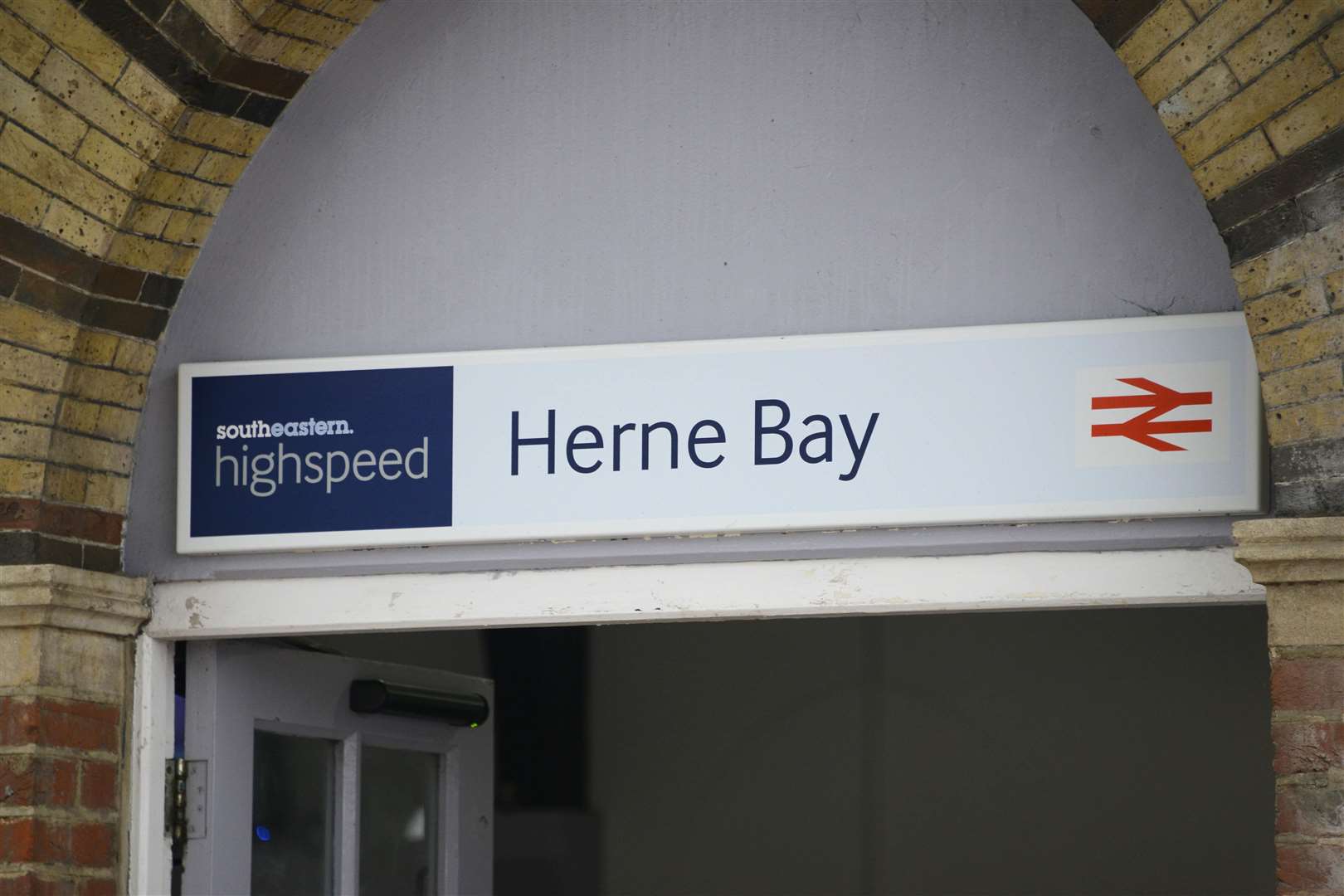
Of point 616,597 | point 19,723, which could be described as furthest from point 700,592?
point 19,723

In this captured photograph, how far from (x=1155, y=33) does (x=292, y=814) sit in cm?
266

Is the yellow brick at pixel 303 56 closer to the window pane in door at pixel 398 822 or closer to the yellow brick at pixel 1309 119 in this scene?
the window pane in door at pixel 398 822

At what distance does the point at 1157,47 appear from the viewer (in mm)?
3350

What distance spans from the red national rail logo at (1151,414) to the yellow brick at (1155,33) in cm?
63

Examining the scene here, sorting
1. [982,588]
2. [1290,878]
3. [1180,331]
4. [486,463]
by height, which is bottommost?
[1290,878]

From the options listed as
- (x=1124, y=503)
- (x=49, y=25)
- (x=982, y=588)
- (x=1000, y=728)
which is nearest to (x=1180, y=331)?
(x=1124, y=503)

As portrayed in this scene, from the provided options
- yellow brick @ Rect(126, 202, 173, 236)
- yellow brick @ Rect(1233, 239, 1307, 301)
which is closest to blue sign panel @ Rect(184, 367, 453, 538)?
yellow brick @ Rect(126, 202, 173, 236)

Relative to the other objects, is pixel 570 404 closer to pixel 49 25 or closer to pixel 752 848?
pixel 49 25

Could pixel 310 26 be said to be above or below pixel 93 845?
above

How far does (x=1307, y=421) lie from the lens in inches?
124

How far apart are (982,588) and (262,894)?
1.89 m

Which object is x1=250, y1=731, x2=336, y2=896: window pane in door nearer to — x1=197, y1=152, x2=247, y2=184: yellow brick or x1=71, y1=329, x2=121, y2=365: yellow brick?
x1=71, y1=329, x2=121, y2=365: yellow brick

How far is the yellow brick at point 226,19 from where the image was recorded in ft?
12.5

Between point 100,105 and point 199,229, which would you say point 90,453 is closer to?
point 199,229
